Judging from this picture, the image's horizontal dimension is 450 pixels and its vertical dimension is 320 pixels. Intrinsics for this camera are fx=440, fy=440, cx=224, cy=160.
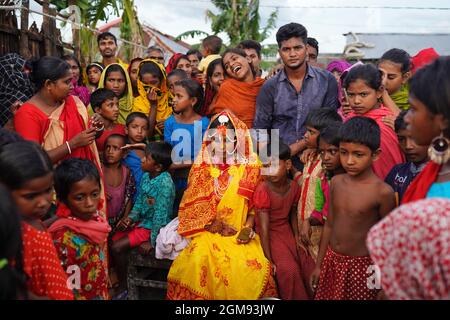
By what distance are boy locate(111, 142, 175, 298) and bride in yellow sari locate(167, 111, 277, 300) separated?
188mm

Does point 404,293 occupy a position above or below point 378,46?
below

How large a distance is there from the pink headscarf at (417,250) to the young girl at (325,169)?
172 cm

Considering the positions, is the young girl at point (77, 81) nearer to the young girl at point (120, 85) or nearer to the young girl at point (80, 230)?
the young girl at point (120, 85)

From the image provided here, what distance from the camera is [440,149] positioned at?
6.35 ft

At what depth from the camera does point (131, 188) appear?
4.25 m

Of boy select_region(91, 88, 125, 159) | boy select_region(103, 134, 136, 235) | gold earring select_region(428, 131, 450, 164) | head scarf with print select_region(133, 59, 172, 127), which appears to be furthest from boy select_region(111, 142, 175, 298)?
gold earring select_region(428, 131, 450, 164)

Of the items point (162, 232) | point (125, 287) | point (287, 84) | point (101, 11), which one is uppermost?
point (101, 11)

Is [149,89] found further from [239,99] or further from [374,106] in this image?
[374,106]

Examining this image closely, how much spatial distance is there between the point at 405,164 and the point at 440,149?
1.23 meters

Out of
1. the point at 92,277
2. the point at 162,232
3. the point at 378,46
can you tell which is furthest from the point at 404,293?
the point at 378,46

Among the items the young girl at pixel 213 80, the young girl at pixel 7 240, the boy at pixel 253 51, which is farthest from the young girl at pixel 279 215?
the young girl at pixel 7 240

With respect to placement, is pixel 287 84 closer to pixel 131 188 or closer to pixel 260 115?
pixel 260 115
